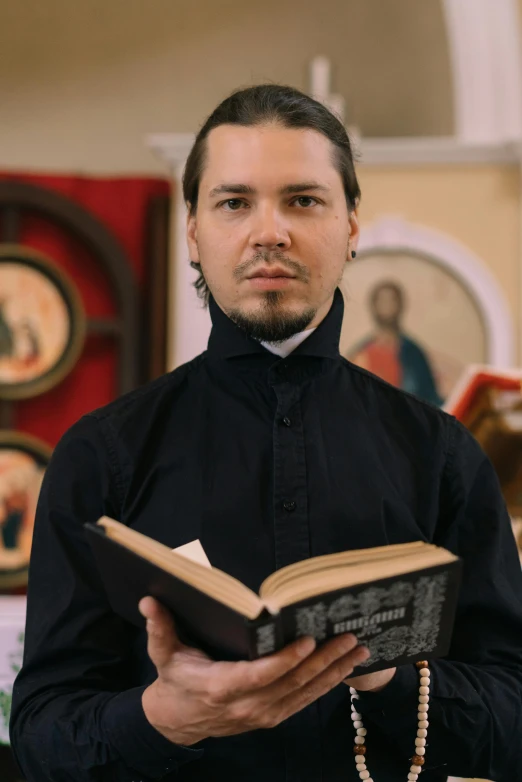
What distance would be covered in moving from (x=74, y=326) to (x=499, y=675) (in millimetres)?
3111

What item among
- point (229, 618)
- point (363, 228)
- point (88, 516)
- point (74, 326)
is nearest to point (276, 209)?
point (88, 516)

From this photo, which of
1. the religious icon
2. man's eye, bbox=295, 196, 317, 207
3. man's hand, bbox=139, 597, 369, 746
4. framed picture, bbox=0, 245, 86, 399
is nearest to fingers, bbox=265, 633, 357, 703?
man's hand, bbox=139, 597, 369, 746

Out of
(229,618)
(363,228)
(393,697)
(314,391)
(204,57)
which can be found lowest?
(393,697)

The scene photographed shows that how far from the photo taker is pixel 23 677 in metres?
1.32

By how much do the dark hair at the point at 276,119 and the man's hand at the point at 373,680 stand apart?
2.30 feet

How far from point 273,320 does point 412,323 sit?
272 centimetres

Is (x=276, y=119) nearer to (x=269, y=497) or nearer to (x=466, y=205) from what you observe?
(x=269, y=497)

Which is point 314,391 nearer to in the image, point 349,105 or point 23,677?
point 23,677

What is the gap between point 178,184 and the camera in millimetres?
4062

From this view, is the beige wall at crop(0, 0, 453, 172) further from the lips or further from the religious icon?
the lips

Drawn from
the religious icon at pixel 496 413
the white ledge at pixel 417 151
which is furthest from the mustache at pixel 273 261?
the white ledge at pixel 417 151

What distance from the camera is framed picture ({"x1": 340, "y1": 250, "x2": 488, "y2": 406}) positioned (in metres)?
3.99

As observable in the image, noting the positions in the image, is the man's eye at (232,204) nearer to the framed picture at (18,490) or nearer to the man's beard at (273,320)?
the man's beard at (273,320)

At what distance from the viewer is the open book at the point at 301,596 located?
977mm
